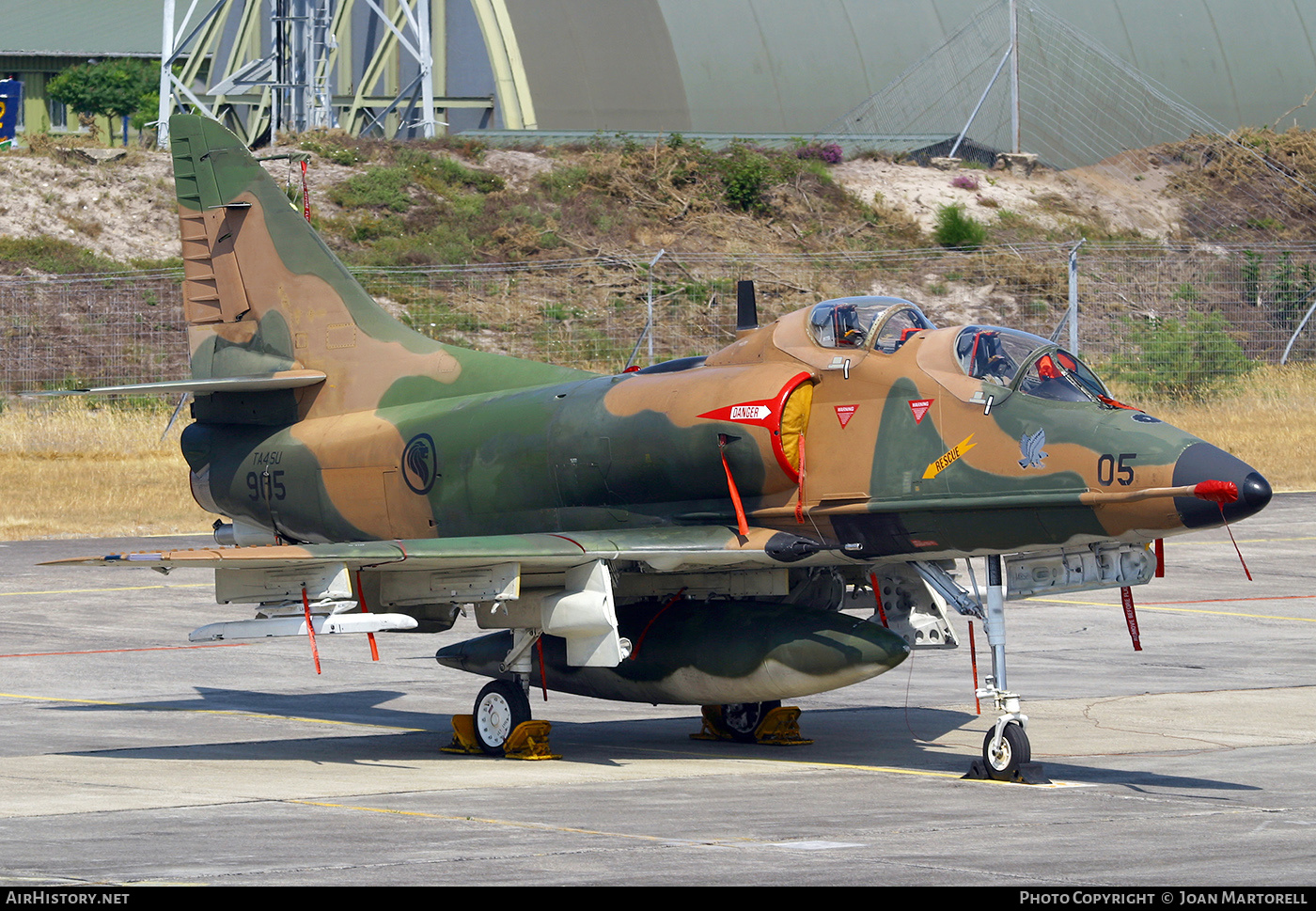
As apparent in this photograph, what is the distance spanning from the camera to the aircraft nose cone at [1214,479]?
10570mm

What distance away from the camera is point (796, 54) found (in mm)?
Answer: 51281

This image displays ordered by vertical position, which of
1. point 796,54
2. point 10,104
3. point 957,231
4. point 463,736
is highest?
point 10,104

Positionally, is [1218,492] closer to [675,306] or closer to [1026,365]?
[1026,365]

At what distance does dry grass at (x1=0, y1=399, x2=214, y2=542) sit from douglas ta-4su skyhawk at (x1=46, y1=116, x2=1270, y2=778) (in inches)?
554

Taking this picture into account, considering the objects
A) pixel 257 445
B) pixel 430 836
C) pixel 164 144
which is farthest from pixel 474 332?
pixel 430 836

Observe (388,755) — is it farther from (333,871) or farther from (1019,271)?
(1019,271)

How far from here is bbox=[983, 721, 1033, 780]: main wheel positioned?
1133 cm

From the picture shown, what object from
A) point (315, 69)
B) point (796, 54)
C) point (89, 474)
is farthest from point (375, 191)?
point (89, 474)

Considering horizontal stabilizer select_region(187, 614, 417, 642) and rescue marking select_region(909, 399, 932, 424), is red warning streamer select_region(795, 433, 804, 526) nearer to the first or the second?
rescue marking select_region(909, 399, 932, 424)

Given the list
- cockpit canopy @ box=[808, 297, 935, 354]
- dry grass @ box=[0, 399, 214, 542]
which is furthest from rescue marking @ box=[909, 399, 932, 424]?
dry grass @ box=[0, 399, 214, 542]

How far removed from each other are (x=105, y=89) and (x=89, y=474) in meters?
49.6

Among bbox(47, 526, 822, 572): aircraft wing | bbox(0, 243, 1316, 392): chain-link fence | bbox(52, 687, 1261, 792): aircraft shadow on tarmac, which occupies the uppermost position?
bbox(0, 243, 1316, 392): chain-link fence

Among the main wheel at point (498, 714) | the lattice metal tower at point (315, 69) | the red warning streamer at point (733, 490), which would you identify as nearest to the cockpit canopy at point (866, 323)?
the red warning streamer at point (733, 490)

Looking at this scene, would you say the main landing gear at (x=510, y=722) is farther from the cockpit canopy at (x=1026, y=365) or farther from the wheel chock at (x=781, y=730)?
the cockpit canopy at (x=1026, y=365)
